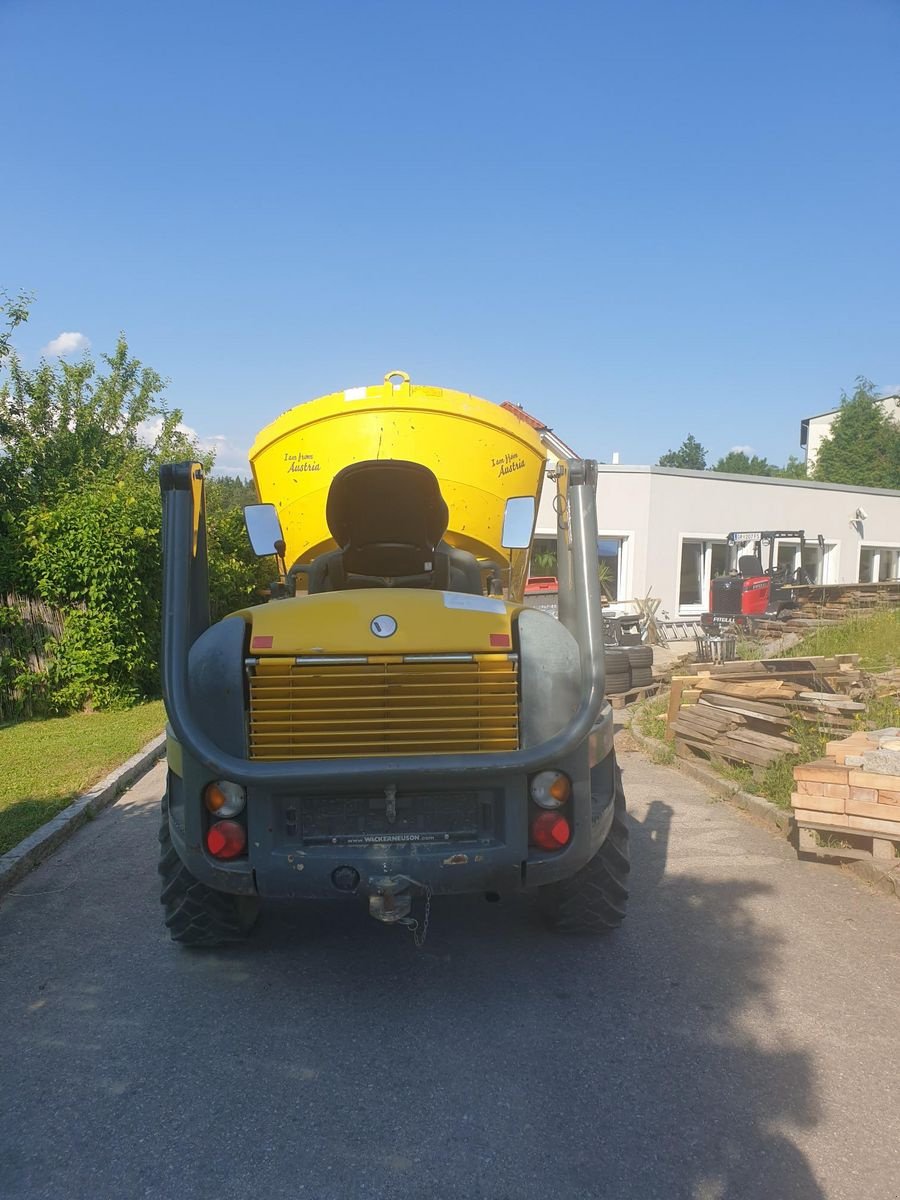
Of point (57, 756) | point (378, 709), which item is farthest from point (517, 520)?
point (57, 756)

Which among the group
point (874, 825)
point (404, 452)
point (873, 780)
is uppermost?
point (404, 452)

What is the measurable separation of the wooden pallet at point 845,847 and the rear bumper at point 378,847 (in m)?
2.43

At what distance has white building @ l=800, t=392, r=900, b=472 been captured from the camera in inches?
2543

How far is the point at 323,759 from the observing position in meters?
3.39

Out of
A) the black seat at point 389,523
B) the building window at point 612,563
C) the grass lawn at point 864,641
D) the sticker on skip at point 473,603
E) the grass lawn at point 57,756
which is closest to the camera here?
the sticker on skip at point 473,603

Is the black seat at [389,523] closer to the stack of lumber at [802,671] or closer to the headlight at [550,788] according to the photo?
the headlight at [550,788]

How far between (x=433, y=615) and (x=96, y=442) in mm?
22404

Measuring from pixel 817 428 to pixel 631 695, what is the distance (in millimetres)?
66449

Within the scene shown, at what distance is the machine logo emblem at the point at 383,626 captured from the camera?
11.6 ft

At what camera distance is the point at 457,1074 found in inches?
127

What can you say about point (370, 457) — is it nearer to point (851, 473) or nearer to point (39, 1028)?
point (39, 1028)

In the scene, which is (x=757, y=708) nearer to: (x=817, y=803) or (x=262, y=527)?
(x=817, y=803)

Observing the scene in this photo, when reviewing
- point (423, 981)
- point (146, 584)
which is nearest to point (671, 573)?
point (146, 584)

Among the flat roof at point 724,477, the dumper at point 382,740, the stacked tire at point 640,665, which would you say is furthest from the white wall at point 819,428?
the dumper at point 382,740
